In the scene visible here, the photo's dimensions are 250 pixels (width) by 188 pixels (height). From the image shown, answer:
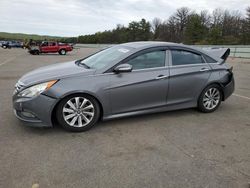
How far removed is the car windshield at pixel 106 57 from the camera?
420 centimetres

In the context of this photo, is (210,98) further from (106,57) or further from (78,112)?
(78,112)

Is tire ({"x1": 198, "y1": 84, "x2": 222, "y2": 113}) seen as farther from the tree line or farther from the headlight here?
the tree line

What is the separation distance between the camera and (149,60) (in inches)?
172

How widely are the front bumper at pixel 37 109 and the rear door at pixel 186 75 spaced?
222 cm

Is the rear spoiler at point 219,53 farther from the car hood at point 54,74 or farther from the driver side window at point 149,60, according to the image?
the car hood at point 54,74

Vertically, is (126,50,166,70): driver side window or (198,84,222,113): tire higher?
(126,50,166,70): driver side window

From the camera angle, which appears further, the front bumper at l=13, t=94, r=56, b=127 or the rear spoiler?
the rear spoiler

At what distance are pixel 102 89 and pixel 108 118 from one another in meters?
0.54

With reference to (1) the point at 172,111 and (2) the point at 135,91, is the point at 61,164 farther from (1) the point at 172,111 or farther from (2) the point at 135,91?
(1) the point at 172,111

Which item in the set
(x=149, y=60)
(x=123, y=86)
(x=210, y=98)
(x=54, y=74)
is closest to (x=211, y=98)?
(x=210, y=98)

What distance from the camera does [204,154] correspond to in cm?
329

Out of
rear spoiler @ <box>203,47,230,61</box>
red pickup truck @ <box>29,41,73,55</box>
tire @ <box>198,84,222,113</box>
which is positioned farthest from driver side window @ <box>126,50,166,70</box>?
red pickup truck @ <box>29,41,73,55</box>

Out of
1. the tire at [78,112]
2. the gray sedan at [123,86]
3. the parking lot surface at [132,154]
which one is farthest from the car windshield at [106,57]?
the parking lot surface at [132,154]

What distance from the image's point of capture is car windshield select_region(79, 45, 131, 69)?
13.8ft
